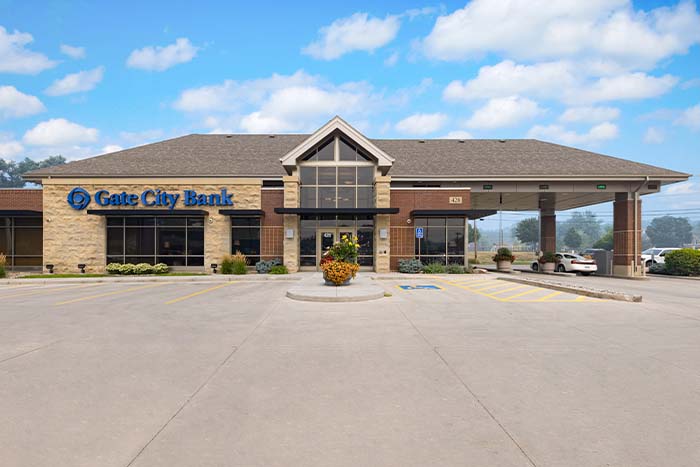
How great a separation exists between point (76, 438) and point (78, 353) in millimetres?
3477

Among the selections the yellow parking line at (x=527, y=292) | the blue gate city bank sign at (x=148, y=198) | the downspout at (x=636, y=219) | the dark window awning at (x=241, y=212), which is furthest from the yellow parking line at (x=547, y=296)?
the blue gate city bank sign at (x=148, y=198)

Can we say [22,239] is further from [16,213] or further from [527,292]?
[527,292]

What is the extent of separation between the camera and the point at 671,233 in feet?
609

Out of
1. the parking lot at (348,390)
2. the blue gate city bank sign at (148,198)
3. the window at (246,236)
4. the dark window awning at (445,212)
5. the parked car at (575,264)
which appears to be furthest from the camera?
the parked car at (575,264)

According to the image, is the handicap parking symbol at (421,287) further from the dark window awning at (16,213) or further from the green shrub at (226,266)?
the dark window awning at (16,213)

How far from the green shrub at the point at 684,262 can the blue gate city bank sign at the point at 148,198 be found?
30.5 metres

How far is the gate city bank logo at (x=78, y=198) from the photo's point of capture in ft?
76.1

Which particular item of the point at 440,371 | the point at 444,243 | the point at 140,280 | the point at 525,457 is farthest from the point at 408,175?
the point at 525,457

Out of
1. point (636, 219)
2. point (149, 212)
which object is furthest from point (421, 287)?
point (636, 219)

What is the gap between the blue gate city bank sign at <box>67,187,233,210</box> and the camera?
76.3ft

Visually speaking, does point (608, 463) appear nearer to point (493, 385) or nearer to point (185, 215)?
point (493, 385)

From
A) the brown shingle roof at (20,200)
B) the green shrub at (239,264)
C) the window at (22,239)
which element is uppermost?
the brown shingle roof at (20,200)

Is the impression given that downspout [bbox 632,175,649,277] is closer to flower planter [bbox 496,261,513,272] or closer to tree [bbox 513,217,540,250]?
flower planter [bbox 496,261,513,272]

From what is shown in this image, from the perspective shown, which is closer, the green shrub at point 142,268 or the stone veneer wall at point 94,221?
the green shrub at point 142,268
